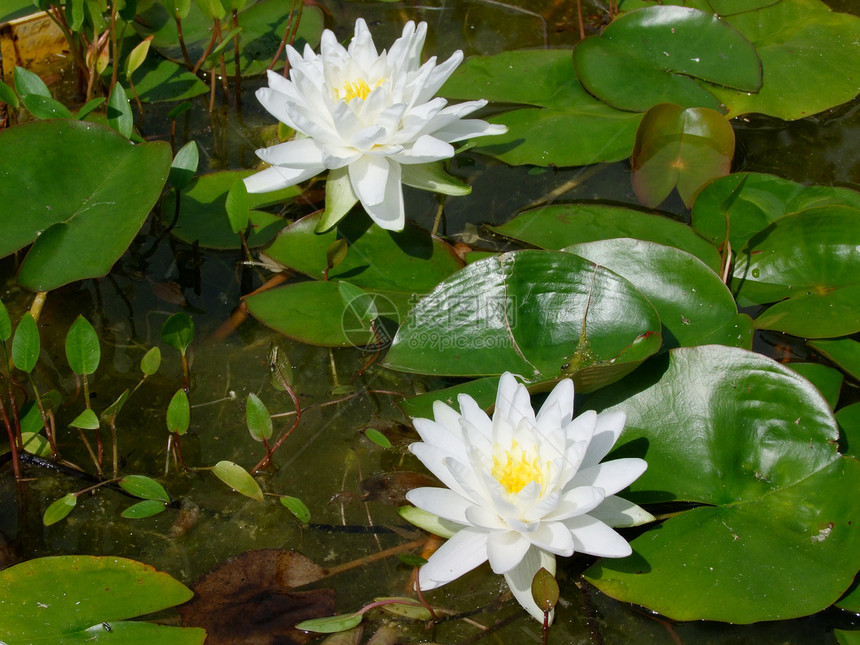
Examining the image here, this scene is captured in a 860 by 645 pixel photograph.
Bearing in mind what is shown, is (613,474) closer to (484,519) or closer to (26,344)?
(484,519)

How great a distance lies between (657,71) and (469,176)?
881 millimetres

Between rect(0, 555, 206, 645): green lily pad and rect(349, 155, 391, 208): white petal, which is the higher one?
rect(349, 155, 391, 208): white petal

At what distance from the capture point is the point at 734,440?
1.80 m

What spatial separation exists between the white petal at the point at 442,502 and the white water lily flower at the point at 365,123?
3.04 feet

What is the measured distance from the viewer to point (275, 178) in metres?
2.31

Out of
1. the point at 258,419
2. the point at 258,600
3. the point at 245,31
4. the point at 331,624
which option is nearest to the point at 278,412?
the point at 258,419

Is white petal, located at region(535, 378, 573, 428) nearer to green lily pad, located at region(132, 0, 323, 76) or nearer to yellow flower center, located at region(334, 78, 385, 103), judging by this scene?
yellow flower center, located at region(334, 78, 385, 103)

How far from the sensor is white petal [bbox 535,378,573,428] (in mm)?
1653

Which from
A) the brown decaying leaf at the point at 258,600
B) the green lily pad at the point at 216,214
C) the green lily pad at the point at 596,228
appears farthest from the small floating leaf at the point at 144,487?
the green lily pad at the point at 596,228

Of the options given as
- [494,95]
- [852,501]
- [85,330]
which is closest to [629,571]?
[852,501]

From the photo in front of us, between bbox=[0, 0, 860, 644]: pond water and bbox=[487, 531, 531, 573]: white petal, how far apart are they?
0.92 feet

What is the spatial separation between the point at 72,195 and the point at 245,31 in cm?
127

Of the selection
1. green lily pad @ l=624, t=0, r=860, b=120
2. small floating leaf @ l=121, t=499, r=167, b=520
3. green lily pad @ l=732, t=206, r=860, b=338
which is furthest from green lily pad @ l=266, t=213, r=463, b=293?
green lily pad @ l=624, t=0, r=860, b=120

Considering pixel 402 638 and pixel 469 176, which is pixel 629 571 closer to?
pixel 402 638
